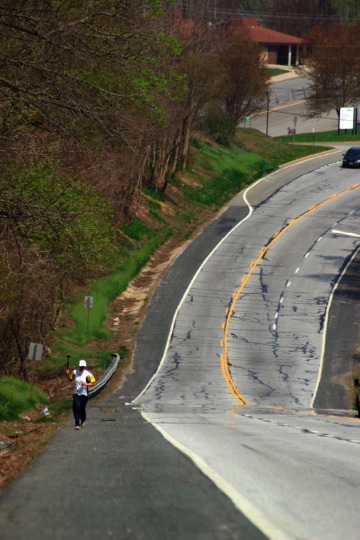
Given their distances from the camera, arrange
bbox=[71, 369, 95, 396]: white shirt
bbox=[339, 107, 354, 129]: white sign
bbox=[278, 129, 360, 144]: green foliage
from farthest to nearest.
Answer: bbox=[339, 107, 354, 129]: white sign → bbox=[278, 129, 360, 144]: green foliage → bbox=[71, 369, 95, 396]: white shirt

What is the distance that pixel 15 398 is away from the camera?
2508cm

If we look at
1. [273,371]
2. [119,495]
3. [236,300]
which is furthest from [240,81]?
[119,495]

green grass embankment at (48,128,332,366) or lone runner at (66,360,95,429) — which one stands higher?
green grass embankment at (48,128,332,366)

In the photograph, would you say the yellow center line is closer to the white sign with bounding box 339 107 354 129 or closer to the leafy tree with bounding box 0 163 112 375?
the leafy tree with bounding box 0 163 112 375

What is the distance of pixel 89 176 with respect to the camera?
3900cm

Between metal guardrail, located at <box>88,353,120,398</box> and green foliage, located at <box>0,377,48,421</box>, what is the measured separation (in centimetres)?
162

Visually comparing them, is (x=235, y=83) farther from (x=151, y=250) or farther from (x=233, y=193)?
(x=151, y=250)

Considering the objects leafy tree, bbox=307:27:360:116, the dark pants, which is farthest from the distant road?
the dark pants

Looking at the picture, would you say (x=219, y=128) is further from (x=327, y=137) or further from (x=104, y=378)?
(x=104, y=378)

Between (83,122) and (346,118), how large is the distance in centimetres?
7122

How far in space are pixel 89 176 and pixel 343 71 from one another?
67465mm

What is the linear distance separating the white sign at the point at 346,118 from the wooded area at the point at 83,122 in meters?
9.13

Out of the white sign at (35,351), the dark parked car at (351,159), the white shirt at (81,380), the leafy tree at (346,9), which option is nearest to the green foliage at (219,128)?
the dark parked car at (351,159)

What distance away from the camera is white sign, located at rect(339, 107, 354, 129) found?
88.1 metres
